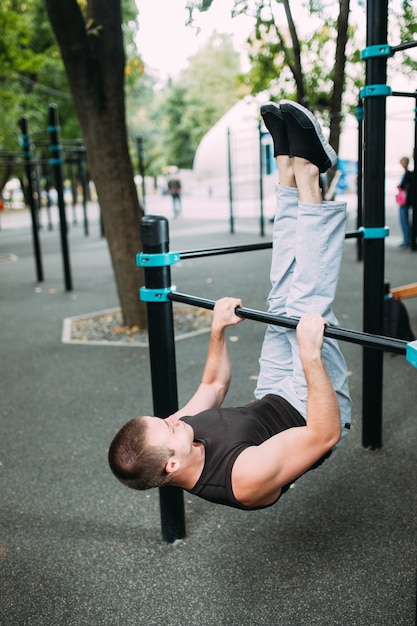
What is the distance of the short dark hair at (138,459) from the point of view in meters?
1.75

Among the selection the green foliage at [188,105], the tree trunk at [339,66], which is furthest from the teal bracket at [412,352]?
the green foliage at [188,105]

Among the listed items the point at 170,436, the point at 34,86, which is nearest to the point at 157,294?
the point at 170,436

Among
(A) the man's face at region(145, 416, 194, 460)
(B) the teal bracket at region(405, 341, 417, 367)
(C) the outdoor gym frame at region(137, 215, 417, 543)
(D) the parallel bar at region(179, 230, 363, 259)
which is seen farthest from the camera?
(D) the parallel bar at region(179, 230, 363, 259)

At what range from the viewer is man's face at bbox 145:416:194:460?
5.79ft

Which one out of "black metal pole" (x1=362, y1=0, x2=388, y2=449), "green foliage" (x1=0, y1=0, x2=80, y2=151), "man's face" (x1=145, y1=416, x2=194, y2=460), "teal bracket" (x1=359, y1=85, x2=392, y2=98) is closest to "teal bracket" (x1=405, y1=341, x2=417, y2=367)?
"man's face" (x1=145, y1=416, x2=194, y2=460)

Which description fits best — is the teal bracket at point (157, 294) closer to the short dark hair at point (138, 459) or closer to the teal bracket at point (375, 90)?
the short dark hair at point (138, 459)

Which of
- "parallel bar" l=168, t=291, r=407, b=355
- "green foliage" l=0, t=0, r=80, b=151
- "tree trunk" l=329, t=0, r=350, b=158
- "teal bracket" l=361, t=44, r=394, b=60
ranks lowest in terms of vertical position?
"parallel bar" l=168, t=291, r=407, b=355

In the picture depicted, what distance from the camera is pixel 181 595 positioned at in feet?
6.84

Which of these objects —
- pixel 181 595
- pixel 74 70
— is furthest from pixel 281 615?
pixel 74 70

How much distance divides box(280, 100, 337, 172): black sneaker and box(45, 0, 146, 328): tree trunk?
149 inches

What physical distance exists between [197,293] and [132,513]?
16.0 ft

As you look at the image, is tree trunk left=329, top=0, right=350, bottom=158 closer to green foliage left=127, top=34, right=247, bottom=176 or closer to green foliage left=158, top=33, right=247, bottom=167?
green foliage left=127, top=34, right=247, bottom=176

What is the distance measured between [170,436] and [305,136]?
102 centimetres

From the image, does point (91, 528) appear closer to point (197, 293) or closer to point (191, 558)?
point (191, 558)
